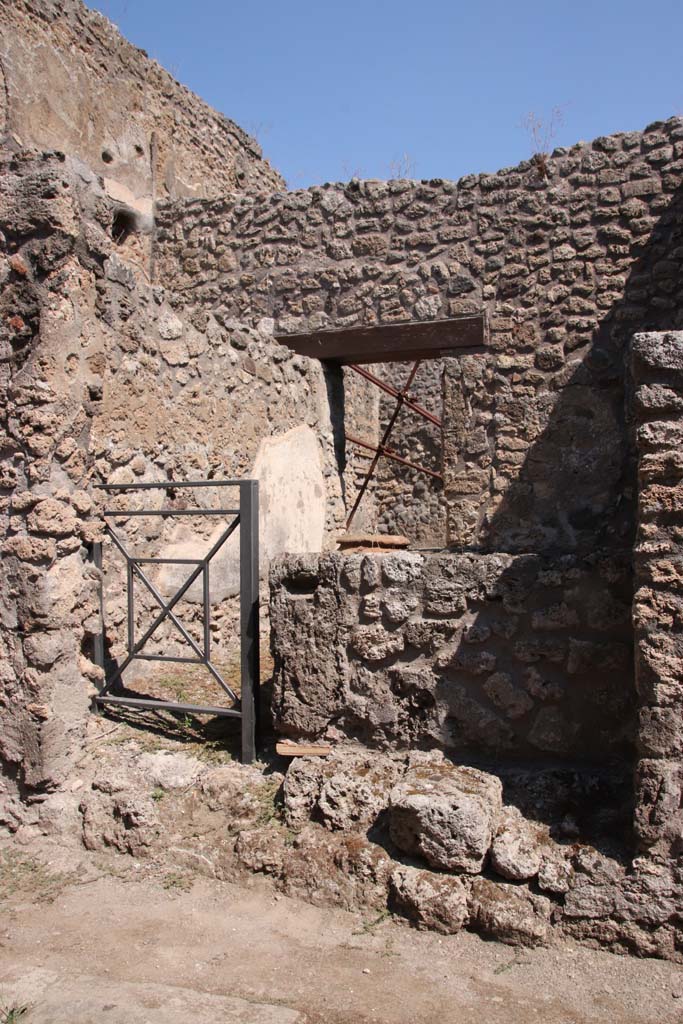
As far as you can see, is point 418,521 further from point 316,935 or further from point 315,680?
point 316,935

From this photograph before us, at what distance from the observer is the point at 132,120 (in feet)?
26.3

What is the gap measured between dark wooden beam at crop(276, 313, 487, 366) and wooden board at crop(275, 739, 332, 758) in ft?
12.4

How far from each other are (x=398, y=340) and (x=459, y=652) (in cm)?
383

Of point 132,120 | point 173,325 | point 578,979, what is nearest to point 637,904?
point 578,979

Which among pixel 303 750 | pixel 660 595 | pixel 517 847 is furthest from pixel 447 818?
pixel 660 595

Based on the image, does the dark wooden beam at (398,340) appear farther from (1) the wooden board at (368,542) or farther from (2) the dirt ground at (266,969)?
(2) the dirt ground at (266,969)

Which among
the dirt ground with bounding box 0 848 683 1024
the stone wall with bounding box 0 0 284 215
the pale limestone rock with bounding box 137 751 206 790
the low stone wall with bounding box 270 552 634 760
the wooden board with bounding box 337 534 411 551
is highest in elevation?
the stone wall with bounding box 0 0 284 215

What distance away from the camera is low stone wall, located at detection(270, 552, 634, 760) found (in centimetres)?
338

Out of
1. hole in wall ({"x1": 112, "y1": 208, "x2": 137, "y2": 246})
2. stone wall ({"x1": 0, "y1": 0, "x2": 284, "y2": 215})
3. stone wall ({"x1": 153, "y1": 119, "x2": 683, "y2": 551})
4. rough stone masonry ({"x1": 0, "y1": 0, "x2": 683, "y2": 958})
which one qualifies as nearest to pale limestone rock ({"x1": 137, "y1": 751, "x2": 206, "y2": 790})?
rough stone masonry ({"x1": 0, "y1": 0, "x2": 683, "y2": 958})

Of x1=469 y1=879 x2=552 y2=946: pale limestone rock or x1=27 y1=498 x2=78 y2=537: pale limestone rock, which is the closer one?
x1=469 y1=879 x2=552 y2=946: pale limestone rock

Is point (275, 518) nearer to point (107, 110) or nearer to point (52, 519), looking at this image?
point (52, 519)

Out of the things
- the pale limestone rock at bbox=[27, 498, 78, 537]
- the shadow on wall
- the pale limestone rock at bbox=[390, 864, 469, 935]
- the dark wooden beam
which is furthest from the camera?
the dark wooden beam

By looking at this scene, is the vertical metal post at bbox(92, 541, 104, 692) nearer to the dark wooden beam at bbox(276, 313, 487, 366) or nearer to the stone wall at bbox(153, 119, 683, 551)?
the stone wall at bbox(153, 119, 683, 551)

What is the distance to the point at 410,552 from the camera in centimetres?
375
